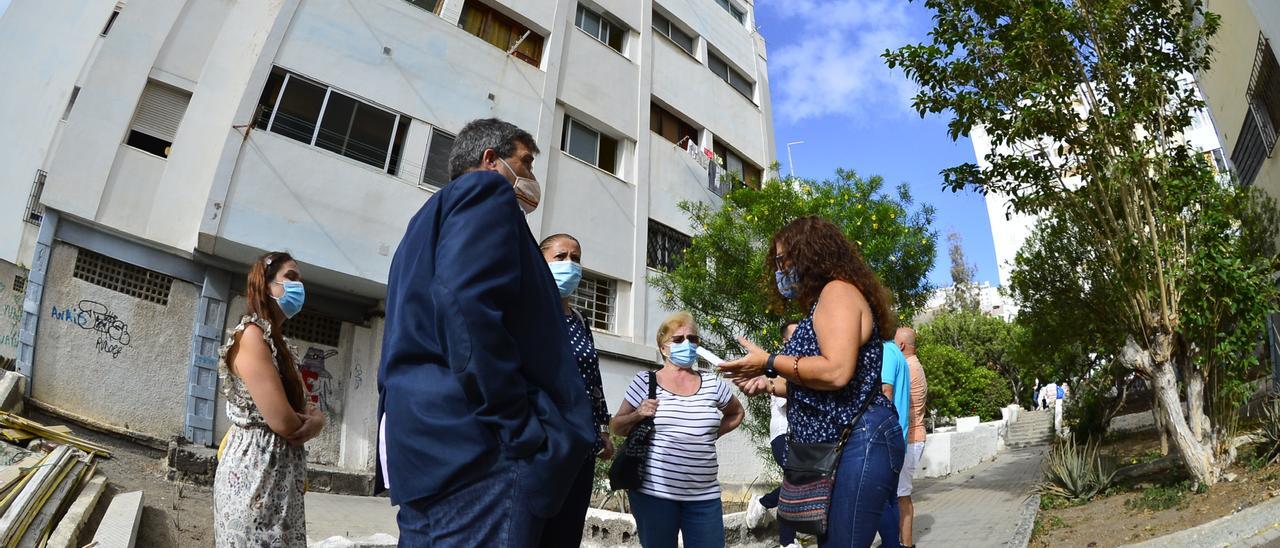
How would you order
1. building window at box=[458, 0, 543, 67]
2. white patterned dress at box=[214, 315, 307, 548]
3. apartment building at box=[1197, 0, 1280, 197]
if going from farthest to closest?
building window at box=[458, 0, 543, 67]
apartment building at box=[1197, 0, 1280, 197]
white patterned dress at box=[214, 315, 307, 548]

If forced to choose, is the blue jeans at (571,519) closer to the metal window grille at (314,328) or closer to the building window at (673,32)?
the metal window grille at (314,328)

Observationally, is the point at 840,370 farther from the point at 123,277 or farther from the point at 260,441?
the point at 123,277

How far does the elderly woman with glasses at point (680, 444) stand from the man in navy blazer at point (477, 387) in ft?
6.41

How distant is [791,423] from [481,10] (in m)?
12.9

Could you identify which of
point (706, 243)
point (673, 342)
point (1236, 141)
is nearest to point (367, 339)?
point (706, 243)

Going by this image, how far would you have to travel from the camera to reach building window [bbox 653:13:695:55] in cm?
1811

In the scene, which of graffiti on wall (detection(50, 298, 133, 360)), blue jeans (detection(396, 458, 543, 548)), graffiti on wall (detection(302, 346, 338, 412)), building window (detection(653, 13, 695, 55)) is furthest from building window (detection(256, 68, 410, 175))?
blue jeans (detection(396, 458, 543, 548))

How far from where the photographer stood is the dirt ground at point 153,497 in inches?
200

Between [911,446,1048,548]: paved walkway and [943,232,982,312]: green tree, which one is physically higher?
[943,232,982,312]: green tree

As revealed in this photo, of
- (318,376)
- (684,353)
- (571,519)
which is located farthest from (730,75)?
(571,519)

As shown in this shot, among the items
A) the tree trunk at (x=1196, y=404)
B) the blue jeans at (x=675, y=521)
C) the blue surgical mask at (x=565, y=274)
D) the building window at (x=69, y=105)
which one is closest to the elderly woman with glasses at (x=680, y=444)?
the blue jeans at (x=675, y=521)

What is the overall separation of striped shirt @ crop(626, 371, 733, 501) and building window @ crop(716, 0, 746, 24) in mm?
18909

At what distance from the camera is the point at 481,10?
1379 cm

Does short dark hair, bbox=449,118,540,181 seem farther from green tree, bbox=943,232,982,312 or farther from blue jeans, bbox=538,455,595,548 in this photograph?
green tree, bbox=943,232,982,312
